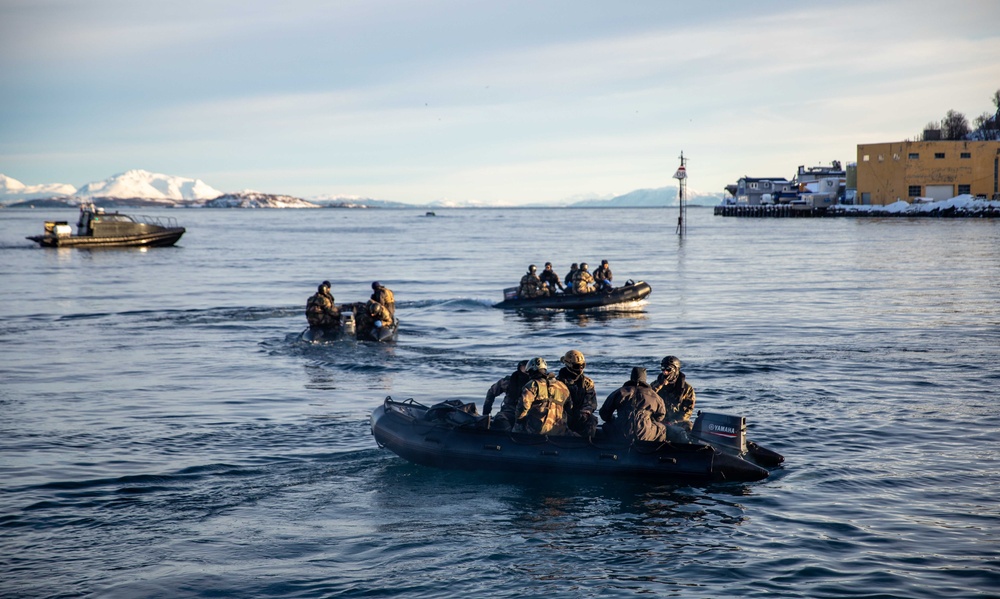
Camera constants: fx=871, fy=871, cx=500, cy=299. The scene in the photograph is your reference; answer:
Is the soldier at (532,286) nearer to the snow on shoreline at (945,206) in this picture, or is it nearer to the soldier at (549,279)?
the soldier at (549,279)

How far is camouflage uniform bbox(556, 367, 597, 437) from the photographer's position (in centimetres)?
1316

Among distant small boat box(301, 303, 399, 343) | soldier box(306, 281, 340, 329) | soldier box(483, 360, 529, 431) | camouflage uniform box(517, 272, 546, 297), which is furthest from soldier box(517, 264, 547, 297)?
soldier box(483, 360, 529, 431)

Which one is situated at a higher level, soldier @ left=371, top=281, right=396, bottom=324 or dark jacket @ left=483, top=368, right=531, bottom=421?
soldier @ left=371, top=281, right=396, bottom=324

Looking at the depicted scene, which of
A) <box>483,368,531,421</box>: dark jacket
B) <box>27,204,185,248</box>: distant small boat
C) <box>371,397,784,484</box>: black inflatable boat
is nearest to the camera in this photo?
<box>371,397,784,484</box>: black inflatable boat

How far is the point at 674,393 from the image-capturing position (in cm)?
1394

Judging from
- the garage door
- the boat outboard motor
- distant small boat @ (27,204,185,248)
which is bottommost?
the boat outboard motor

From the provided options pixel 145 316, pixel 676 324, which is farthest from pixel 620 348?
pixel 145 316

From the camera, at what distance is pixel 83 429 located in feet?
53.3

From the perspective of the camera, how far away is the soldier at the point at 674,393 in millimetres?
13758

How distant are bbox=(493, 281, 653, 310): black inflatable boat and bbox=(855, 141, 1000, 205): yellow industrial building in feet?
258

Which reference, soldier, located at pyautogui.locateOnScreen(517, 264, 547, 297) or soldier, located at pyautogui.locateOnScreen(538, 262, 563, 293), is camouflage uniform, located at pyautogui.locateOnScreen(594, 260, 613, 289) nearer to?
soldier, located at pyautogui.locateOnScreen(538, 262, 563, 293)

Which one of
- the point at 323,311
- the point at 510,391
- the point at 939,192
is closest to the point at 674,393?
the point at 510,391

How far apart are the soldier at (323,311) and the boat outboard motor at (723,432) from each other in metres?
14.1

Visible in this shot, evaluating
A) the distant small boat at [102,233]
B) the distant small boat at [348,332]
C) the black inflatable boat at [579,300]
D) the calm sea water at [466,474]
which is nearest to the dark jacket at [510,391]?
the calm sea water at [466,474]
